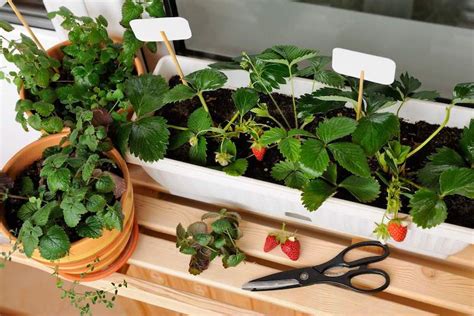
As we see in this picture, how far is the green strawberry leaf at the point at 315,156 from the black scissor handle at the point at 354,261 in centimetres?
20

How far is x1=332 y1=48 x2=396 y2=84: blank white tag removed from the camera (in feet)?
2.63

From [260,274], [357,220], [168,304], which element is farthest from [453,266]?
[168,304]

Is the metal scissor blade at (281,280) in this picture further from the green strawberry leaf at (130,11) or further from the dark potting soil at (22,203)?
the green strawberry leaf at (130,11)

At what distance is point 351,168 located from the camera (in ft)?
2.78

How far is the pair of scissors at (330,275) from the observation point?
37.7 inches

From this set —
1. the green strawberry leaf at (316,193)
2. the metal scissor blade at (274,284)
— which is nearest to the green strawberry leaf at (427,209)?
the green strawberry leaf at (316,193)

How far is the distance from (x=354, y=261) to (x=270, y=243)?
0.14 m

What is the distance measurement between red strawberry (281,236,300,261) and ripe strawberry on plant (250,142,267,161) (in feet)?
0.49

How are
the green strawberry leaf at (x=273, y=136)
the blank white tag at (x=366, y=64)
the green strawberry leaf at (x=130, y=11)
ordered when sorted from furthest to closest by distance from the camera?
the green strawberry leaf at (x=130, y=11), the green strawberry leaf at (x=273, y=136), the blank white tag at (x=366, y=64)

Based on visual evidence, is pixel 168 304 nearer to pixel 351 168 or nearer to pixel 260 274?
pixel 260 274

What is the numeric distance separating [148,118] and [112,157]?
0.09 metres

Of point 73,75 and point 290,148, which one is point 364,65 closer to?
point 290,148

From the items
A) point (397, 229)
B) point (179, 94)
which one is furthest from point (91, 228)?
point (397, 229)

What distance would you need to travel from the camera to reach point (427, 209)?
0.83 metres
